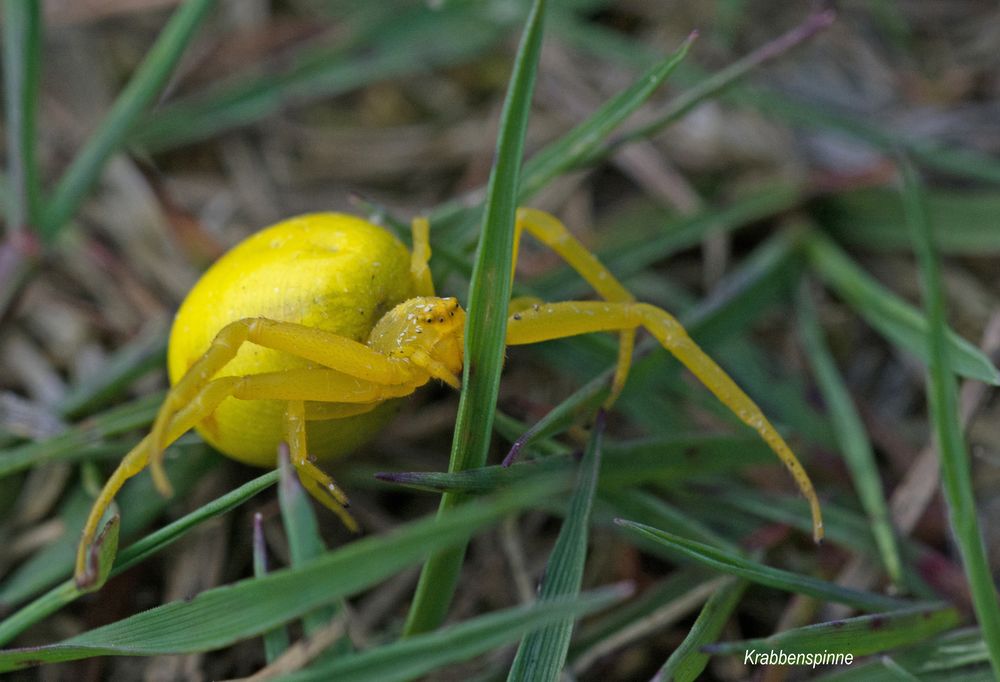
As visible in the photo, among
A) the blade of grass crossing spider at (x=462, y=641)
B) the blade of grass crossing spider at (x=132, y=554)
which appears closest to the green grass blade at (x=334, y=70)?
the blade of grass crossing spider at (x=132, y=554)

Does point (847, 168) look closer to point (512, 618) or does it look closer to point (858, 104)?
point (858, 104)

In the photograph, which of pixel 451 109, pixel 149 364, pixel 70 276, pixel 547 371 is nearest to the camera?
pixel 149 364

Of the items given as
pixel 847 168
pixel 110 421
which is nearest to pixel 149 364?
pixel 110 421

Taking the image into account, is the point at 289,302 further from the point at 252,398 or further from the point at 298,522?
the point at 298,522

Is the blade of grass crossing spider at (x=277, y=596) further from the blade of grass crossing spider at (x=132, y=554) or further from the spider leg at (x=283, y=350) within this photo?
the spider leg at (x=283, y=350)

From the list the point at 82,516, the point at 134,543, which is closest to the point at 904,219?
the point at 134,543
